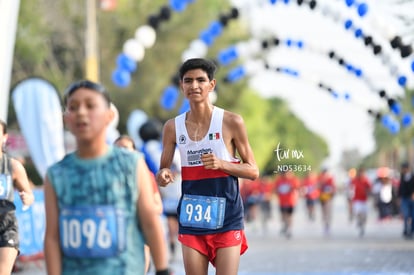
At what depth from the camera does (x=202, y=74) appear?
23.3ft

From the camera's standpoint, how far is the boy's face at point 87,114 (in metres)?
4.58

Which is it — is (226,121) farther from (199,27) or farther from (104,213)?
(199,27)

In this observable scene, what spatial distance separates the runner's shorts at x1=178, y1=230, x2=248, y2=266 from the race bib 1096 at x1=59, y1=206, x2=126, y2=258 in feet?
7.88

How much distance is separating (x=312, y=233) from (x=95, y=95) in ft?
73.9

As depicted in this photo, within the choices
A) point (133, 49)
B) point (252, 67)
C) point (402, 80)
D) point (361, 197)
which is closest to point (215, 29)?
point (133, 49)

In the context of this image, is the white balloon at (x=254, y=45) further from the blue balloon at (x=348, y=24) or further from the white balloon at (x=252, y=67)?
the blue balloon at (x=348, y=24)

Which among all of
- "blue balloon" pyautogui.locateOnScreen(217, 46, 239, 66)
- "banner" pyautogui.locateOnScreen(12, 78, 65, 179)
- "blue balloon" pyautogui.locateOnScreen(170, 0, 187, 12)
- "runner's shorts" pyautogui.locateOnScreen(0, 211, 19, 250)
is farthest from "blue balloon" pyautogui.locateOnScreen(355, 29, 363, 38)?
"runner's shorts" pyautogui.locateOnScreen(0, 211, 19, 250)

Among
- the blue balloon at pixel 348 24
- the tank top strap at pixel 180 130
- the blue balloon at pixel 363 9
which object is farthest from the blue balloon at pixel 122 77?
the tank top strap at pixel 180 130

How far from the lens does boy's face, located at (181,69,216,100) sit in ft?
23.2

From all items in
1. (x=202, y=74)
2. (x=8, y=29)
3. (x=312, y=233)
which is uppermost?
(x=8, y=29)

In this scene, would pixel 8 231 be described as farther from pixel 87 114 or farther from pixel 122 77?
pixel 122 77

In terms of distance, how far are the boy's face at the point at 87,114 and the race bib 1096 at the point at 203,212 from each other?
2.41 metres

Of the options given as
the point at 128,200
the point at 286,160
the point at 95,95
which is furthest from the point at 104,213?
the point at 286,160

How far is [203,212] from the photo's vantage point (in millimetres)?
6945
